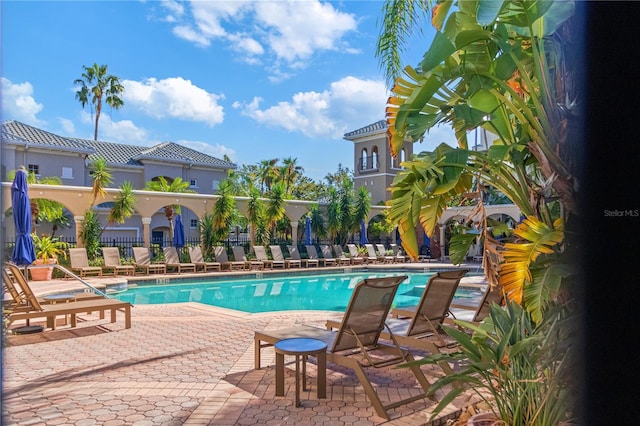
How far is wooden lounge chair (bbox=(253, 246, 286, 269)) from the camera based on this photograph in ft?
66.2

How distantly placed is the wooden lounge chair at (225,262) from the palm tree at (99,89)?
23387 millimetres

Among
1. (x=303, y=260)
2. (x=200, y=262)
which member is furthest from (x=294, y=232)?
(x=200, y=262)

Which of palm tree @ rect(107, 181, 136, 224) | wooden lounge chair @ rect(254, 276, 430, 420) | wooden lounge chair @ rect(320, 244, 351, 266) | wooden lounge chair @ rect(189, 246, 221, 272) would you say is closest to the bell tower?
wooden lounge chair @ rect(320, 244, 351, 266)

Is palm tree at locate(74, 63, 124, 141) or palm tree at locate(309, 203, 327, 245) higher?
palm tree at locate(74, 63, 124, 141)

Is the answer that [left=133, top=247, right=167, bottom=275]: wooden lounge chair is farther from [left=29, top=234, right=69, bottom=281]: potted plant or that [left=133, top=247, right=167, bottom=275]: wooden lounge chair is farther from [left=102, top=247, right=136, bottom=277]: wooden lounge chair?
[left=29, top=234, right=69, bottom=281]: potted plant

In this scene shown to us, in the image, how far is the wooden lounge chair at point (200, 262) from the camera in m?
18.6

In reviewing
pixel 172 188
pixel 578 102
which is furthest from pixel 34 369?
pixel 172 188

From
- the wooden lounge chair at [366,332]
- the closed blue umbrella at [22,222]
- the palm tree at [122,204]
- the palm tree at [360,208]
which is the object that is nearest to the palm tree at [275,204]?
the palm tree at [360,208]

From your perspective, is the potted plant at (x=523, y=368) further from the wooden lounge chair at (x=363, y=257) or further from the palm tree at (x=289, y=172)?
the palm tree at (x=289, y=172)

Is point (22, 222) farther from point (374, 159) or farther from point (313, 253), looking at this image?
point (374, 159)

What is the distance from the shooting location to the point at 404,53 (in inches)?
285

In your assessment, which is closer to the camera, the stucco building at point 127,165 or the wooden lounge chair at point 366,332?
the wooden lounge chair at point 366,332

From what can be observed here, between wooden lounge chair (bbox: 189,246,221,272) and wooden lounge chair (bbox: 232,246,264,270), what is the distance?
1.11 m

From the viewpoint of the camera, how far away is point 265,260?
20.3 metres
